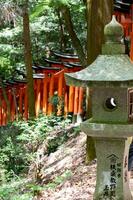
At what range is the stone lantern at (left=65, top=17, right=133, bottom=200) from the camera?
520cm

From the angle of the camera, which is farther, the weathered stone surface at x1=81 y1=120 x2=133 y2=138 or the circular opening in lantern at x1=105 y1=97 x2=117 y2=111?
the circular opening in lantern at x1=105 y1=97 x2=117 y2=111

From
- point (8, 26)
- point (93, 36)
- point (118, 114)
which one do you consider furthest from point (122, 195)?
point (8, 26)

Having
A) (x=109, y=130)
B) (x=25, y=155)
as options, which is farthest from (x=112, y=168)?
(x=25, y=155)

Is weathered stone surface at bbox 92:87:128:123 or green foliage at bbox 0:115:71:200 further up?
weathered stone surface at bbox 92:87:128:123

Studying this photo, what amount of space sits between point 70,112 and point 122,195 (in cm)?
898

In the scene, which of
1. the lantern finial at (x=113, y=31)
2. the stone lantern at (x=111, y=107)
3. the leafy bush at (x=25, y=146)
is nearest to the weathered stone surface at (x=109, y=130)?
the stone lantern at (x=111, y=107)

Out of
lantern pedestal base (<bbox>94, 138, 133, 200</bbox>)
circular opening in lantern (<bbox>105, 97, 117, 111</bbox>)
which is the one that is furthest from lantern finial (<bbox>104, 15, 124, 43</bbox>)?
lantern pedestal base (<bbox>94, 138, 133, 200</bbox>)

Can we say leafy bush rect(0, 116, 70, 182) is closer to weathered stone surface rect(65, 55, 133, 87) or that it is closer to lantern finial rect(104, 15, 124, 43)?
weathered stone surface rect(65, 55, 133, 87)

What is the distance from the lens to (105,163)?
5602 mm

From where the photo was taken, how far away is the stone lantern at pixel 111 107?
5.20m

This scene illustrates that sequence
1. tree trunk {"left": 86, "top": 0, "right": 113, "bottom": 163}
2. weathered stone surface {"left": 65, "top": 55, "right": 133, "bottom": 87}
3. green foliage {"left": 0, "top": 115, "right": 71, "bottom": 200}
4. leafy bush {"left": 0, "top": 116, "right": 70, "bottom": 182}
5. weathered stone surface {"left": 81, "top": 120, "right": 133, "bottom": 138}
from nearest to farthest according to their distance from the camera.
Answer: weathered stone surface {"left": 65, "top": 55, "right": 133, "bottom": 87} < weathered stone surface {"left": 81, "top": 120, "right": 133, "bottom": 138} < green foliage {"left": 0, "top": 115, "right": 71, "bottom": 200} < tree trunk {"left": 86, "top": 0, "right": 113, "bottom": 163} < leafy bush {"left": 0, "top": 116, "right": 70, "bottom": 182}

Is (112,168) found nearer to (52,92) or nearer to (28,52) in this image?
(28,52)

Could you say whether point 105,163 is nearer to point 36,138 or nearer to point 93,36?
point 93,36

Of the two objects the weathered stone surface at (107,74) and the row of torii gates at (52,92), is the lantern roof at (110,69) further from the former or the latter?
the row of torii gates at (52,92)
